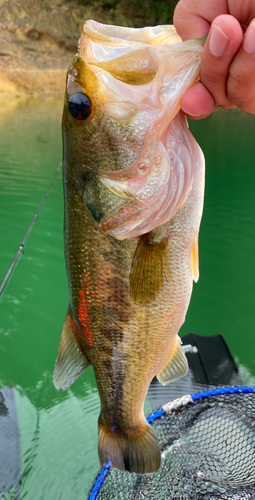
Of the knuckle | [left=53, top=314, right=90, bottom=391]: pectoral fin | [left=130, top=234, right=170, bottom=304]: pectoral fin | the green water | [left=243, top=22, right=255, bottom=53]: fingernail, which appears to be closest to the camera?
[left=243, top=22, right=255, bottom=53]: fingernail

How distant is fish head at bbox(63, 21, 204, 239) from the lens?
2.84ft

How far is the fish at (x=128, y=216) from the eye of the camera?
2.91ft

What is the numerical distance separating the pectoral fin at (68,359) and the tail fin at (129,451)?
0.88 feet

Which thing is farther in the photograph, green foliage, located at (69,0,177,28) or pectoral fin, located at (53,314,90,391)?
green foliage, located at (69,0,177,28)

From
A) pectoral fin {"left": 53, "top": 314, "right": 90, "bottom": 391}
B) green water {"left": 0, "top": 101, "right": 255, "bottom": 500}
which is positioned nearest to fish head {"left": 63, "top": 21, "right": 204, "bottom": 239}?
pectoral fin {"left": 53, "top": 314, "right": 90, "bottom": 391}

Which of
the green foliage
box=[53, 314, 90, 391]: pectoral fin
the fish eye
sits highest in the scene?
the green foliage

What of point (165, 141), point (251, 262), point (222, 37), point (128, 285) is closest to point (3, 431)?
point (128, 285)

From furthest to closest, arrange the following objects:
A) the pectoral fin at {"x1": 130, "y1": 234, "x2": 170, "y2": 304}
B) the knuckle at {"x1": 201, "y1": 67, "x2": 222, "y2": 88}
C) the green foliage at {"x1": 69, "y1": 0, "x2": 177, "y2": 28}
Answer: the green foliage at {"x1": 69, "y1": 0, "x2": 177, "y2": 28} → the pectoral fin at {"x1": 130, "y1": 234, "x2": 170, "y2": 304} → the knuckle at {"x1": 201, "y1": 67, "x2": 222, "y2": 88}

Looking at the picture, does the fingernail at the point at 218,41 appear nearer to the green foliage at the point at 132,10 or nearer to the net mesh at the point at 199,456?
the net mesh at the point at 199,456

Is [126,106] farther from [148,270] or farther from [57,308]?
[57,308]

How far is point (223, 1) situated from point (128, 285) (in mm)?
793

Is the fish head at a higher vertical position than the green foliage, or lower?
lower

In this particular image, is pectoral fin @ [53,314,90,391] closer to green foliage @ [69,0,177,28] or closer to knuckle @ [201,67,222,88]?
knuckle @ [201,67,222,88]

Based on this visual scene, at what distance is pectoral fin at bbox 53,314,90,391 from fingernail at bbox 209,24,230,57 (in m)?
0.96
